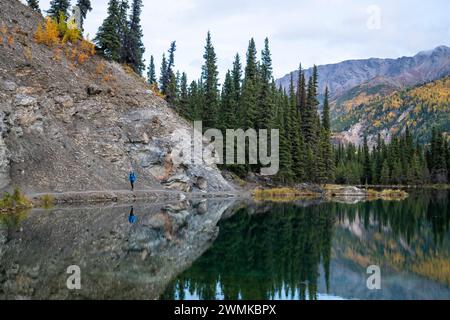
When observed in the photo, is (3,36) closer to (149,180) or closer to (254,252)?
(149,180)

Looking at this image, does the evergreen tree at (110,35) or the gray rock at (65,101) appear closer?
the gray rock at (65,101)

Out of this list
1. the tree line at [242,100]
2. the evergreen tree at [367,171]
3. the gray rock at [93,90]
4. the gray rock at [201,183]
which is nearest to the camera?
the gray rock at [93,90]

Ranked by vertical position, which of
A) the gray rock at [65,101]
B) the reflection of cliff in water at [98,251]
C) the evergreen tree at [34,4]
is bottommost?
the reflection of cliff in water at [98,251]

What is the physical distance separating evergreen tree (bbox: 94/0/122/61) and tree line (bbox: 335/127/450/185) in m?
79.2

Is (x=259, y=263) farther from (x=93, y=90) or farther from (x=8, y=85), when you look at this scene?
(x=93, y=90)

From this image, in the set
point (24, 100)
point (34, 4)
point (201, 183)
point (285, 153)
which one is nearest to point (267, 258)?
point (24, 100)

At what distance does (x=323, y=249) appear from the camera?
2131cm

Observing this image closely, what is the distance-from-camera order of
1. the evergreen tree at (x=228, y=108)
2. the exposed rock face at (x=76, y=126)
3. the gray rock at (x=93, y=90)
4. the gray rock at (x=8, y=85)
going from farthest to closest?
1. the evergreen tree at (x=228, y=108)
2. the gray rock at (x=93, y=90)
3. the gray rock at (x=8, y=85)
4. the exposed rock face at (x=76, y=126)

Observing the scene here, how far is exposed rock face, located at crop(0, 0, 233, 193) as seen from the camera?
3750 centimetres

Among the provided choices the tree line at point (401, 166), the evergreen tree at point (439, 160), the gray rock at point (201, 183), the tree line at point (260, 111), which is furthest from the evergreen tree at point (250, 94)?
the evergreen tree at point (439, 160)

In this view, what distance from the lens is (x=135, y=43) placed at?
67.1 metres

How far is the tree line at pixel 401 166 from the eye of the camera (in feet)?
406

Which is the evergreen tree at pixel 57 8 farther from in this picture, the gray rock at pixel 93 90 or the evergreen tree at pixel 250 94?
the evergreen tree at pixel 250 94

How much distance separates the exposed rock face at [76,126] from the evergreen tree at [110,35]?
6.28ft
